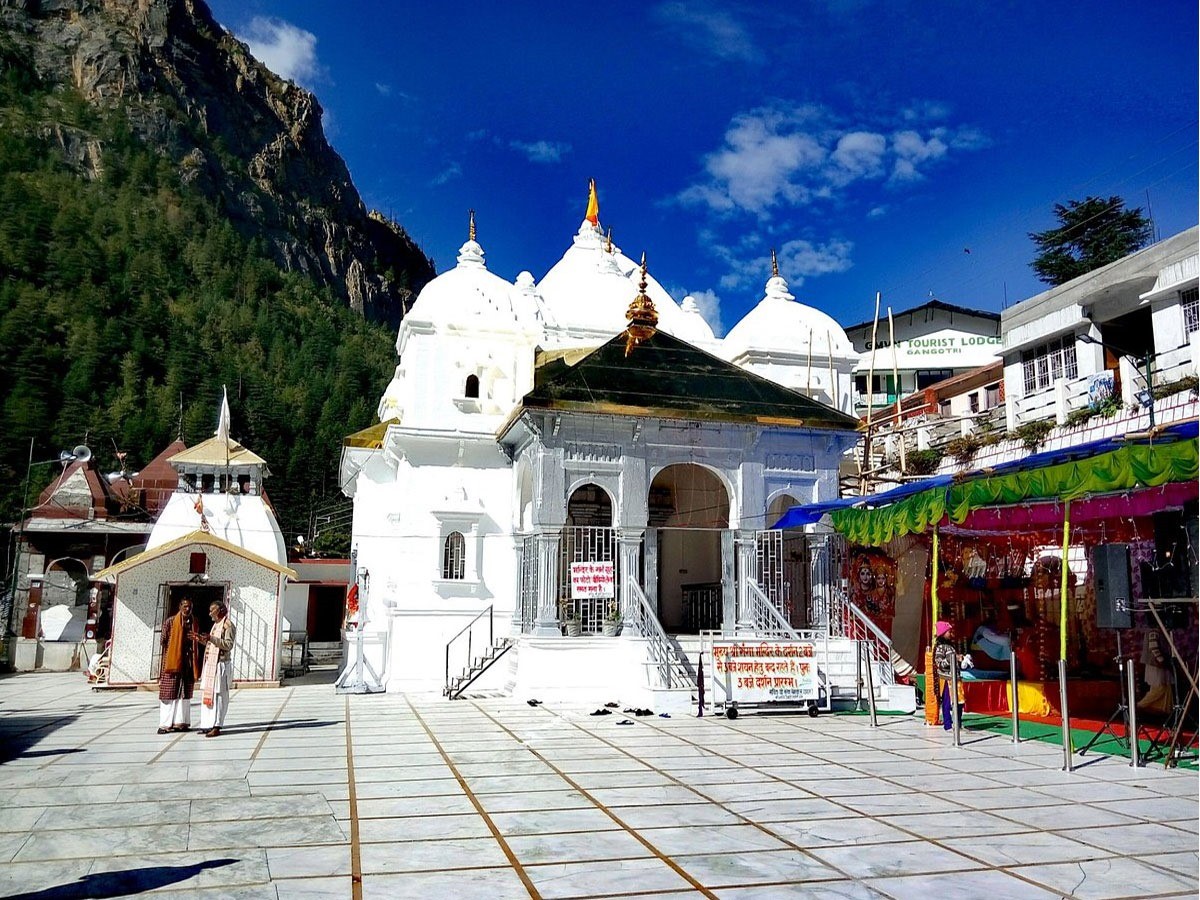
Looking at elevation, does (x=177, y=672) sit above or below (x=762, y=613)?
below

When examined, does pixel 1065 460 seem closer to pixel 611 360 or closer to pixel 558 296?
pixel 611 360

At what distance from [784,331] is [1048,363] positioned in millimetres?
6388

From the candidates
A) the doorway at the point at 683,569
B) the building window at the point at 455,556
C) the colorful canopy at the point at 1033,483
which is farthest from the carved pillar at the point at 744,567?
the building window at the point at 455,556

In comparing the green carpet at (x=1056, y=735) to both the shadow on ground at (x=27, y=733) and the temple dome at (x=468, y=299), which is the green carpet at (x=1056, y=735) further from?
the temple dome at (x=468, y=299)

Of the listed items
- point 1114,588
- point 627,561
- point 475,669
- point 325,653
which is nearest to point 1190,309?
point 1114,588

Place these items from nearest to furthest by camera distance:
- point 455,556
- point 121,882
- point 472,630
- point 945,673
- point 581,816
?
point 121,882 → point 581,816 → point 945,673 → point 472,630 → point 455,556

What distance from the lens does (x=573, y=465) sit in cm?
1684

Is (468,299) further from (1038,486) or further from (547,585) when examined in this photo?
(1038,486)

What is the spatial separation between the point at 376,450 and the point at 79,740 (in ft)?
34.6

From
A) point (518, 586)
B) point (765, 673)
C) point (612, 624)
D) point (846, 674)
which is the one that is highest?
point (518, 586)

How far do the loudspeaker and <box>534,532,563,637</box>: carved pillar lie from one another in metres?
8.52

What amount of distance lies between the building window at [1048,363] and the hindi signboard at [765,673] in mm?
11958

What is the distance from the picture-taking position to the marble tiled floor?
17.6ft

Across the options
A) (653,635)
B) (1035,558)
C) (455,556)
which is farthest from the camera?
(455,556)
